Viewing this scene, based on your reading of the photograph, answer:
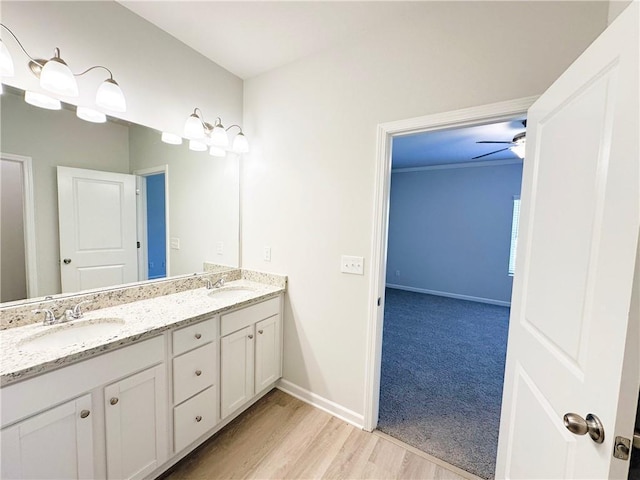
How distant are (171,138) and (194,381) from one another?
161cm

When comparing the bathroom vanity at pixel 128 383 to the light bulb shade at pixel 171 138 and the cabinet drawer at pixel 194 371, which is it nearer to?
the cabinet drawer at pixel 194 371

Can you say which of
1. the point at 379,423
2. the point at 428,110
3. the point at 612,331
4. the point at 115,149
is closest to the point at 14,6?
the point at 115,149

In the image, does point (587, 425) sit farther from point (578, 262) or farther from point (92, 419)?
point (92, 419)

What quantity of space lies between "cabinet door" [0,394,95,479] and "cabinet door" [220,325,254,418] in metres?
0.68

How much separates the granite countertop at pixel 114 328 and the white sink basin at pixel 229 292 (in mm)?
43

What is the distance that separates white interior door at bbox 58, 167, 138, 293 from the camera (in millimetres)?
1488

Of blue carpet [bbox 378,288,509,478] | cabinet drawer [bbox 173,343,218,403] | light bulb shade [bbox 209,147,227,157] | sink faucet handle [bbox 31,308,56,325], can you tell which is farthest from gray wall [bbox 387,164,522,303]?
sink faucet handle [bbox 31,308,56,325]

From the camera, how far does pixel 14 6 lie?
1.22 meters

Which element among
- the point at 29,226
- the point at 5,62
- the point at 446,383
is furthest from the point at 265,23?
the point at 446,383

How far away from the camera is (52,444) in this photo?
1.03 meters

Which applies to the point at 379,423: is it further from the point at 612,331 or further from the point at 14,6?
the point at 14,6

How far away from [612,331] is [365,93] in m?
1.65

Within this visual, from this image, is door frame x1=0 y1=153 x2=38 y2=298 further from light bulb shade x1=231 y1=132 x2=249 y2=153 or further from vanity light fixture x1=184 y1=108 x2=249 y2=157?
light bulb shade x1=231 y1=132 x2=249 y2=153

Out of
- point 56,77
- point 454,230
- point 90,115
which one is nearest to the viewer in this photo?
point 56,77
